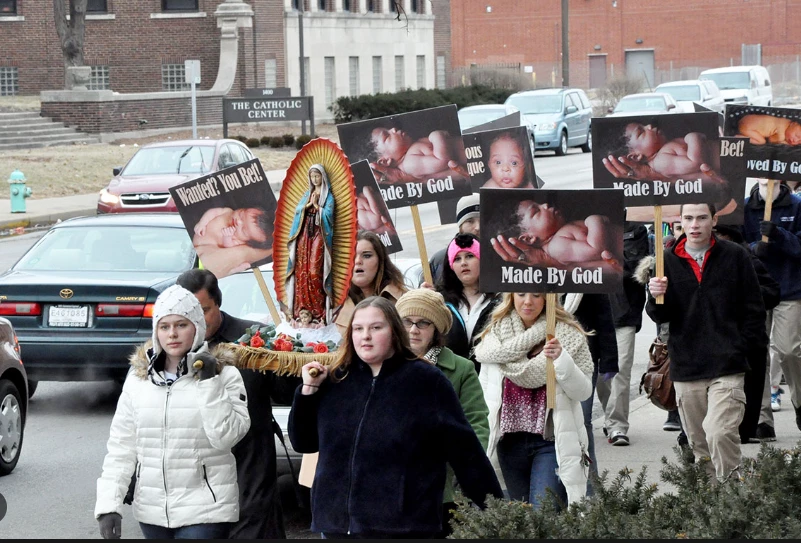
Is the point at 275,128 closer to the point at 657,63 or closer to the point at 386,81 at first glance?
the point at 386,81

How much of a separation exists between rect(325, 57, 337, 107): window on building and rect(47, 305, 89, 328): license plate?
45337 mm

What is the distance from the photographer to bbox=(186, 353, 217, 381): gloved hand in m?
5.09

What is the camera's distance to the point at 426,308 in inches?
220

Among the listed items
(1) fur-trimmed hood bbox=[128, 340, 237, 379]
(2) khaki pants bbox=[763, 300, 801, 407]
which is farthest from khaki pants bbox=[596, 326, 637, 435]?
(1) fur-trimmed hood bbox=[128, 340, 237, 379]

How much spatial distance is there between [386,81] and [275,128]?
11.2 metres

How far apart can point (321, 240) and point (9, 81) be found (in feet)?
150

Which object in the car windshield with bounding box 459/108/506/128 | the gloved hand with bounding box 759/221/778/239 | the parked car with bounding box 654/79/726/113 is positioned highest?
the parked car with bounding box 654/79/726/113

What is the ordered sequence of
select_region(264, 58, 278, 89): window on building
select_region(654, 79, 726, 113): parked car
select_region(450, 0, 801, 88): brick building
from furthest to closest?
select_region(450, 0, 801, 88): brick building
select_region(264, 58, 278, 89): window on building
select_region(654, 79, 726, 113): parked car

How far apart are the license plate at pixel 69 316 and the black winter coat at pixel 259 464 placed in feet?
17.4

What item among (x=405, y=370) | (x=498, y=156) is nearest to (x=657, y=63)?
(x=498, y=156)

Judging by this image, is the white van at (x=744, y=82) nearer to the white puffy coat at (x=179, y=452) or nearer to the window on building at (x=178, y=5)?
the window on building at (x=178, y=5)

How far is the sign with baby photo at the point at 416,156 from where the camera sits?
28.0 feet

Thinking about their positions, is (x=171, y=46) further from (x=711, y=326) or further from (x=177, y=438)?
(x=177, y=438)

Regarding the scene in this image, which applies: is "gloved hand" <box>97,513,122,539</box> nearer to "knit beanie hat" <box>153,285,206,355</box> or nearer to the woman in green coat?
"knit beanie hat" <box>153,285,206,355</box>
